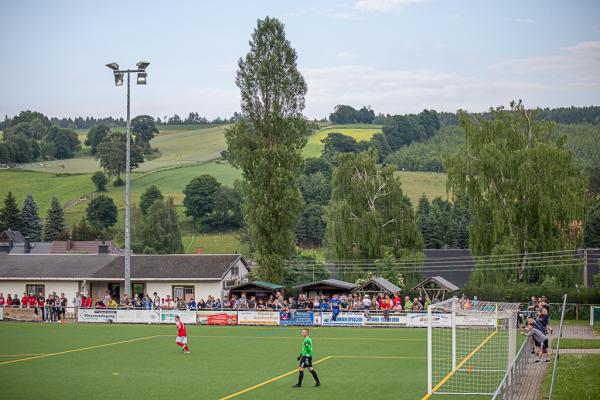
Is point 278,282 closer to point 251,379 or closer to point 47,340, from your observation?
point 47,340

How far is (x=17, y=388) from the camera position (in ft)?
76.0

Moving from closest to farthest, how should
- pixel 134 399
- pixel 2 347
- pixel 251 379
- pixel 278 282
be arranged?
pixel 134 399 → pixel 251 379 → pixel 2 347 → pixel 278 282

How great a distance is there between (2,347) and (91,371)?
943cm

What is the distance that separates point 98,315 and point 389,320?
56.2 ft

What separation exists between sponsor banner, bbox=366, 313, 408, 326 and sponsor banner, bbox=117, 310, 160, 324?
12.4 meters

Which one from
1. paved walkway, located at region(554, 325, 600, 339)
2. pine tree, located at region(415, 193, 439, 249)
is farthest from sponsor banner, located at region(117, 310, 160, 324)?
pine tree, located at region(415, 193, 439, 249)

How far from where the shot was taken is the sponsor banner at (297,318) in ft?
151

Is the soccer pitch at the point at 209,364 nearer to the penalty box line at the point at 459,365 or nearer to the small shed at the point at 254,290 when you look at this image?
the penalty box line at the point at 459,365

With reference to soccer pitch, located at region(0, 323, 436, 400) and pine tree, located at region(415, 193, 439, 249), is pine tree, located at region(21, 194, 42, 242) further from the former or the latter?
soccer pitch, located at region(0, 323, 436, 400)

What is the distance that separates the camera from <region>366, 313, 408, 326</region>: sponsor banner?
44.6 meters

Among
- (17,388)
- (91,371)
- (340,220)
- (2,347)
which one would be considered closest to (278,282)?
(340,220)

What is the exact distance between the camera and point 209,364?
1124 inches

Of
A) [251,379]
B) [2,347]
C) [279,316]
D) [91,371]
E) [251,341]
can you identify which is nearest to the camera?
[251,379]

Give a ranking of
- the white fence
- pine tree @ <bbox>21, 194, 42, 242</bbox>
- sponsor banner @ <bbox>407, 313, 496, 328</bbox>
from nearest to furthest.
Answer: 1. sponsor banner @ <bbox>407, 313, 496, 328</bbox>
2. the white fence
3. pine tree @ <bbox>21, 194, 42, 242</bbox>
